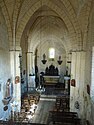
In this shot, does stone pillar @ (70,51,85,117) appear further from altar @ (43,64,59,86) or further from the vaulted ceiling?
altar @ (43,64,59,86)

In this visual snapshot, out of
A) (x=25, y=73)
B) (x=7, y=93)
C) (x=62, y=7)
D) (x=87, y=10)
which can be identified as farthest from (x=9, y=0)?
(x=25, y=73)

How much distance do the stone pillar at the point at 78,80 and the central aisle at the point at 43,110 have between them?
3138 mm

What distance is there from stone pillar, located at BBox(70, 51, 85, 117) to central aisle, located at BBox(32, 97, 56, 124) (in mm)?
3138

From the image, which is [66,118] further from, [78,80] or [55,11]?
[55,11]

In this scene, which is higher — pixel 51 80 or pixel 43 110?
pixel 51 80

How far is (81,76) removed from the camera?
13805 mm

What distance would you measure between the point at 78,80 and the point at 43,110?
548 cm

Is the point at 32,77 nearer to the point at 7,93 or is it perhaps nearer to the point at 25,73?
the point at 25,73

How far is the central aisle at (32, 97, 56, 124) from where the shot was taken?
14355 mm

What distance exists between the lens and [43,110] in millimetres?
16812

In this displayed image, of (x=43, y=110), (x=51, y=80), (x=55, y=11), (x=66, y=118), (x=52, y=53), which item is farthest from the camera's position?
(x=52, y=53)

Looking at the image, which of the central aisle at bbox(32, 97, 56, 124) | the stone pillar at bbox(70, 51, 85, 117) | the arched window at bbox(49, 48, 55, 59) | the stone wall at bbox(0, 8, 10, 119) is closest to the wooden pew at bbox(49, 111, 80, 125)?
the stone pillar at bbox(70, 51, 85, 117)

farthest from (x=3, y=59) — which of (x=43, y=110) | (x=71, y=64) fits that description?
(x=43, y=110)

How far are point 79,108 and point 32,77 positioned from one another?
10354mm
